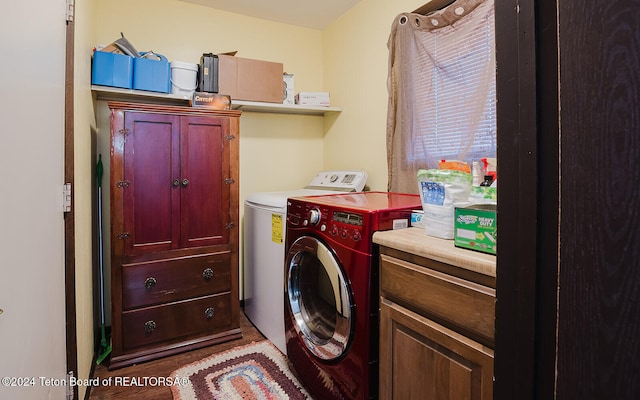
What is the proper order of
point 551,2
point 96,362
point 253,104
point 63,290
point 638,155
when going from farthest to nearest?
point 253,104 → point 96,362 → point 63,290 → point 551,2 → point 638,155

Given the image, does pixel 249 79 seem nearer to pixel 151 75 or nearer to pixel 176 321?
pixel 151 75

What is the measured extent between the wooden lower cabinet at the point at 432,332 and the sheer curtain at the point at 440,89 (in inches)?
34.7

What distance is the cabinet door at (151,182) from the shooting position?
1870 mm

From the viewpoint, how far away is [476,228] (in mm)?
932

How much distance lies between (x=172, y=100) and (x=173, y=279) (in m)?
1.31

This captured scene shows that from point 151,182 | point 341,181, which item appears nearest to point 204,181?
point 151,182

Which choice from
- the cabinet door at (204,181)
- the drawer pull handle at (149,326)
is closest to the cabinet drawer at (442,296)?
the cabinet door at (204,181)

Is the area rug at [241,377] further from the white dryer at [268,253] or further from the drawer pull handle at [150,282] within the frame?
the drawer pull handle at [150,282]

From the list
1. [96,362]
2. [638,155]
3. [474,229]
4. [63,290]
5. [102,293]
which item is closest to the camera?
[638,155]

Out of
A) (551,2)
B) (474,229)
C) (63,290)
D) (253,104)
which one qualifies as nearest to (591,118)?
(551,2)

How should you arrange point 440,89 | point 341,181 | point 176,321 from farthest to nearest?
1. point 341,181
2. point 176,321
3. point 440,89

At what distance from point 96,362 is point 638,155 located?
8.23 feet

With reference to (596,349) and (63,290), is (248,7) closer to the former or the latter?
(63,290)

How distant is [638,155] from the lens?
351mm
